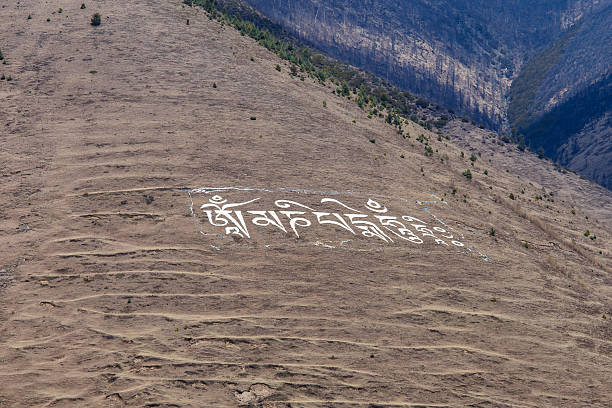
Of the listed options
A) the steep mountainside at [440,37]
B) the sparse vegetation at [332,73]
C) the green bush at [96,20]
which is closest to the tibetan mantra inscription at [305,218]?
the sparse vegetation at [332,73]

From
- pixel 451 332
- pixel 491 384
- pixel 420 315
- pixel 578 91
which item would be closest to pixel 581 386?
pixel 491 384

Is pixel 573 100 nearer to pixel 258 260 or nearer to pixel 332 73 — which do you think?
pixel 332 73

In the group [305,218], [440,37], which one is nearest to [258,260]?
[305,218]

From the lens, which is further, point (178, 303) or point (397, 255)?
point (397, 255)

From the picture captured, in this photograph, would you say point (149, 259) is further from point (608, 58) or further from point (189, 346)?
point (608, 58)

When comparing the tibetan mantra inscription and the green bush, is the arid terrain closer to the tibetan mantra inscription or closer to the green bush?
the tibetan mantra inscription

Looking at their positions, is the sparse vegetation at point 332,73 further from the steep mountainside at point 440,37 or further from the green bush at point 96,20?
the steep mountainside at point 440,37

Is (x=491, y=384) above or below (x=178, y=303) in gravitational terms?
above

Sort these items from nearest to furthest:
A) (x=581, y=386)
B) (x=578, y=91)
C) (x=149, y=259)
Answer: (x=581, y=386) → (x=149, y=259) → (x=578, y=91)
